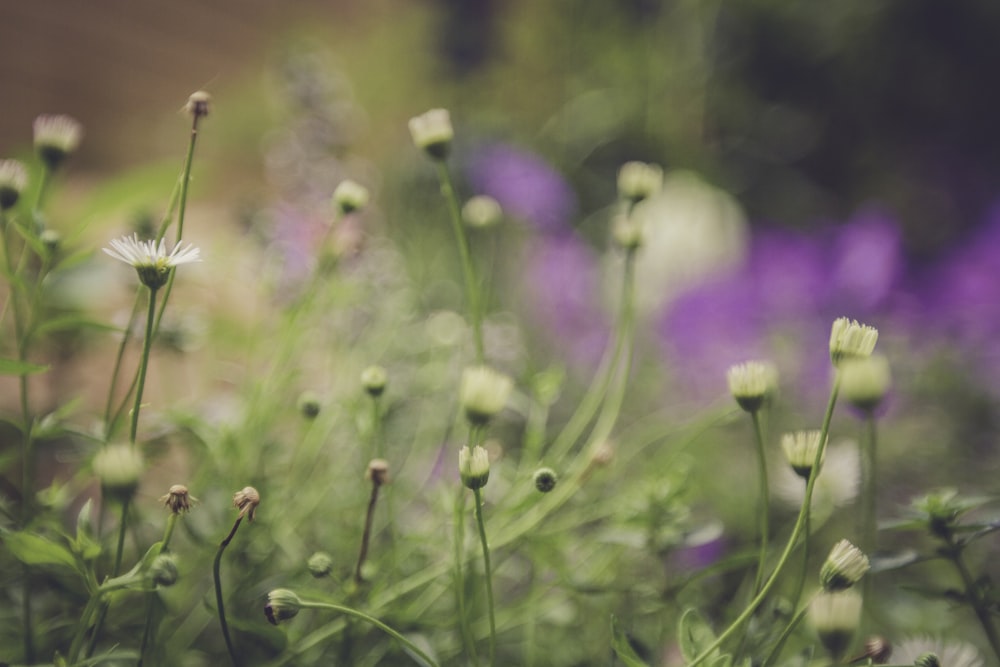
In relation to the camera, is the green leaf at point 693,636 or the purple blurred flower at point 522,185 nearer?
the green leaf at point 693,636

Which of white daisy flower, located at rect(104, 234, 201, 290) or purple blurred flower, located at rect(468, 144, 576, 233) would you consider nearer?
white daisy flower, located at rect(104, 234, 201, 290)

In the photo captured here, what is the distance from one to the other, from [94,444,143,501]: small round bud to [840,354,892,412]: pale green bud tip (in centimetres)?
17

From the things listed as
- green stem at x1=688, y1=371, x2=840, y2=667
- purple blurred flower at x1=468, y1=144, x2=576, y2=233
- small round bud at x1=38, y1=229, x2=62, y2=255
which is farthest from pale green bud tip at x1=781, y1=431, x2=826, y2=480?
purple blurred flower at x1=468, y1=144, x2=576, y2=233

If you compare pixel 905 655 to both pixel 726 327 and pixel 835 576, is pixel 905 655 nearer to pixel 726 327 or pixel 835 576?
pixel 835 576

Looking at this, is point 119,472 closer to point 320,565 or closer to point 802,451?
point 320,565

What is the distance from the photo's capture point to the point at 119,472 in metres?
0.18

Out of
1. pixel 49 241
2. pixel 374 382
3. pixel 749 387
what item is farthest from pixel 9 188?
pixel 749 387

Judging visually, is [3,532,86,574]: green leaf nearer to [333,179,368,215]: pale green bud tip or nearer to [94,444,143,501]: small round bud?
[94,444,143,501]: small round bud

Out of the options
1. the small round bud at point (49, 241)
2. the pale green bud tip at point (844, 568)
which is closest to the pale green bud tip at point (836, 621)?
the pale green bud tip at point (844, 568)

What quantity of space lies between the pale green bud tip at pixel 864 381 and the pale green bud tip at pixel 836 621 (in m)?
0.05

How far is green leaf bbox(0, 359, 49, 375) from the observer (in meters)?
0.22

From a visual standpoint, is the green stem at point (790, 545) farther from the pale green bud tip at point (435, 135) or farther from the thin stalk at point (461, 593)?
the pale green bud tip at point (435, 135)

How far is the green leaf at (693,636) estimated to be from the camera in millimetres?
222

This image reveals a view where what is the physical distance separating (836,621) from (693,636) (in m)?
0.06
